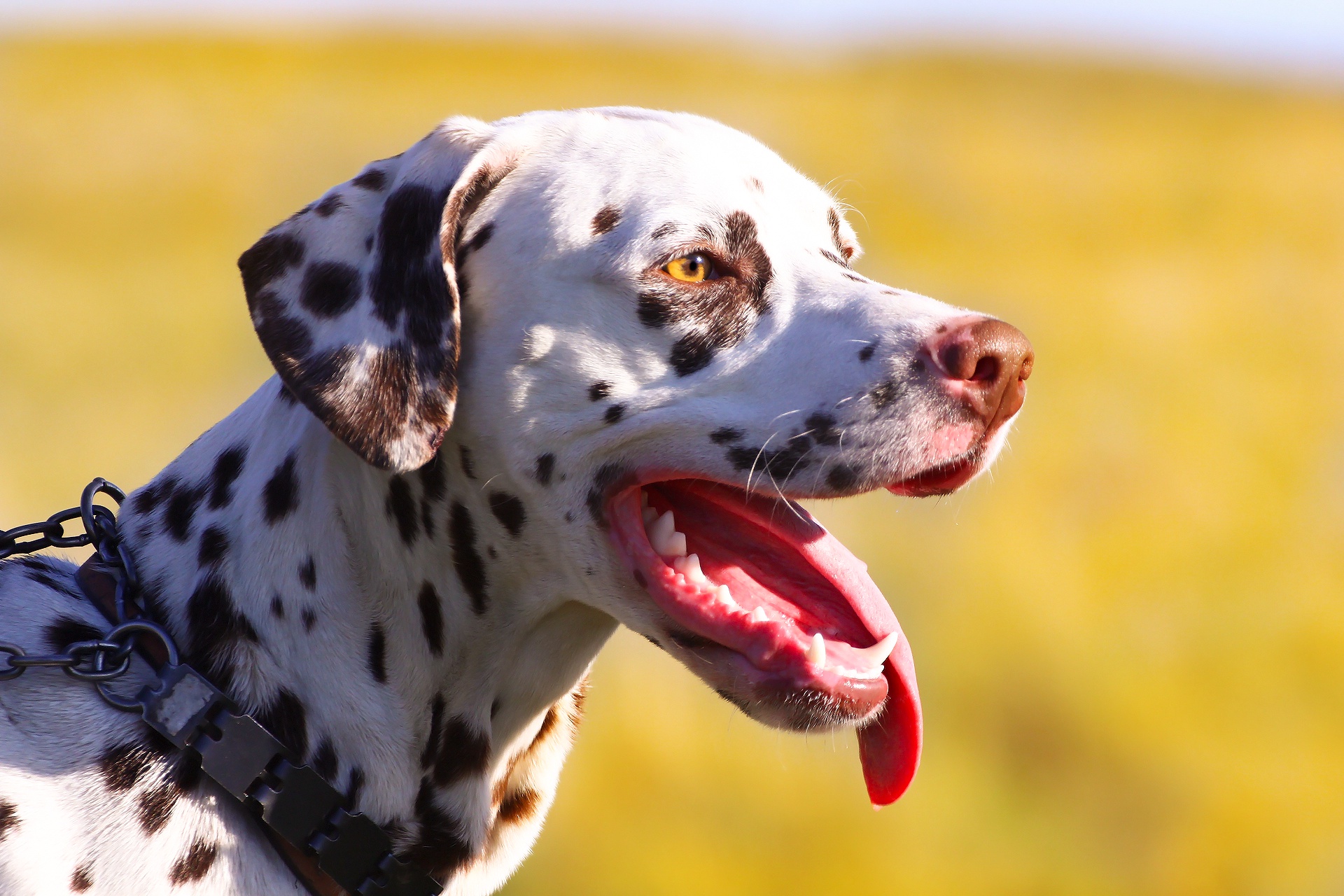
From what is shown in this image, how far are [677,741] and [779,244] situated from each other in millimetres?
4450

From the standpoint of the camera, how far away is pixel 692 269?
270 centimetres

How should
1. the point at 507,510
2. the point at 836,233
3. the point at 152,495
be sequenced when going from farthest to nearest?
the point at 836,233, the point at 152,495, the point at 507,510

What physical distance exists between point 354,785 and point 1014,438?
7.91 m

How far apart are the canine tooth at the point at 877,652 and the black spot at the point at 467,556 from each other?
84cm

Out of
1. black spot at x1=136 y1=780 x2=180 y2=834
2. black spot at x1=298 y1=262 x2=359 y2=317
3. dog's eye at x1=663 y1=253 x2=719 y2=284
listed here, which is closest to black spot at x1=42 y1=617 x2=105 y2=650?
black spot at x1=136 y1=780 x2=180 y2=834

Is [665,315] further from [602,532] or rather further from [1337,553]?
[1337,553]

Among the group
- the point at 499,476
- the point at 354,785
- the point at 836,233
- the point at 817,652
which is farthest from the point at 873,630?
the point at 354,785

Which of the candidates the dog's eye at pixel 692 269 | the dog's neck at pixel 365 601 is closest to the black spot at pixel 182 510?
the dog's neck at pixel 365 601

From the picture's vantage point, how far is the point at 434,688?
2.66 meters

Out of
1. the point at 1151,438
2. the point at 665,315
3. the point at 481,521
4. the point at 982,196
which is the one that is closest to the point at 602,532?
the point at 481,521

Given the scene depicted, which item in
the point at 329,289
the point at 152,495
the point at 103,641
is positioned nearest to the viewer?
the point at 103,641

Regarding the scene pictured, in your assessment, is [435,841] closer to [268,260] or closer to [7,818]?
[7,818]

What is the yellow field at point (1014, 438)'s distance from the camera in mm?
6949

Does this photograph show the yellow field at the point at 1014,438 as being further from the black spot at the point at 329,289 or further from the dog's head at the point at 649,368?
the black spot at the point at 329,289
